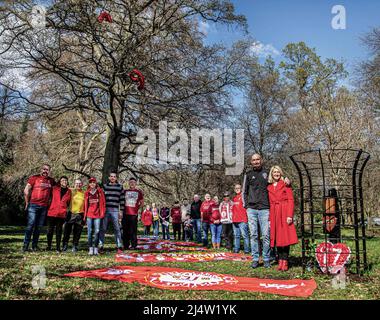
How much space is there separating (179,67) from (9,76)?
238 inches

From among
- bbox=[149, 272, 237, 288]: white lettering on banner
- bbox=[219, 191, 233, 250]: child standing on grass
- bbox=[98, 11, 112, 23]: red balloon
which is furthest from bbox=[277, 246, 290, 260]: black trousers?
bbox=[98, 11, 112, 23]: red balloon

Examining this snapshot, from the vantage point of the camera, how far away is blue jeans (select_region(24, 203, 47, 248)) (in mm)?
9070

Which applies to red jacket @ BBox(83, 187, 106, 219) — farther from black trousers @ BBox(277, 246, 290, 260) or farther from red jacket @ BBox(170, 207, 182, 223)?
red jacket @ BBox(170, 207, 182, 223)

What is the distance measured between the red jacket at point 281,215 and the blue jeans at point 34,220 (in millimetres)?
5526

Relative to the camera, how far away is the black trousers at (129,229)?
35.0 ft

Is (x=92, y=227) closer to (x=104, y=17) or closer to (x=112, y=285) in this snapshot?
(x=112, y=285)

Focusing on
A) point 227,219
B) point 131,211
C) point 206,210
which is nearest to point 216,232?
point 227,219

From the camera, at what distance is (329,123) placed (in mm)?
23094

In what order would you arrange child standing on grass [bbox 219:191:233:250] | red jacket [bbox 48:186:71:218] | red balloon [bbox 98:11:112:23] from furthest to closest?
child standing on grass [bbox 219:191:233:250]
red balloon [bbox 98:11:112:23]
red jacket [bbox 48:186:71:218]

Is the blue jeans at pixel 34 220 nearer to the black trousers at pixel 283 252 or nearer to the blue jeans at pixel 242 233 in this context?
the blue jeans at pixel 242 233

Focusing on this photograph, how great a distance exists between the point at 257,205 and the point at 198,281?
2.37 meters

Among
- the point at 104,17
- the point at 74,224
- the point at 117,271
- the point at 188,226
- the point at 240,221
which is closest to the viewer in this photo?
the point at 117,271

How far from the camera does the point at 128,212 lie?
10.7 metres

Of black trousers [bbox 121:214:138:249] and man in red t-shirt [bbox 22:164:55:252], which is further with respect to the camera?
black trousers [bbox 121:214:138:249]
